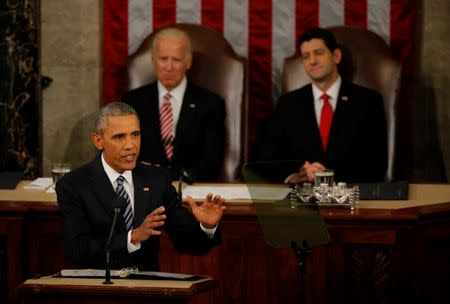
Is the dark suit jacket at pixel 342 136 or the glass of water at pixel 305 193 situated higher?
the dark suit jacket at pixel 342 136

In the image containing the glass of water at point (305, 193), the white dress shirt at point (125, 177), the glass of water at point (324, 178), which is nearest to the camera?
the white dress shirt at point (125, 177)

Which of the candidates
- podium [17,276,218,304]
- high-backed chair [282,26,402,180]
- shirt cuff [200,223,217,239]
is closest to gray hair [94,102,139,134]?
shirt cuff [200,223,217,239]

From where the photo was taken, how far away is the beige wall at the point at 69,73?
8031 millimetres

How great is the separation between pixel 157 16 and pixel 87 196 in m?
3.52

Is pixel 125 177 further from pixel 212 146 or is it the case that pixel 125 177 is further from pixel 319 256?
pixel 212 146

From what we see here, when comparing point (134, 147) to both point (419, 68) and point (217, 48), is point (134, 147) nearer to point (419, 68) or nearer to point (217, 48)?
point (217, 48)

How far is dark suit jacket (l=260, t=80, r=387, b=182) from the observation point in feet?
22.1

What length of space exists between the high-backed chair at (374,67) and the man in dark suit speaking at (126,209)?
281cm

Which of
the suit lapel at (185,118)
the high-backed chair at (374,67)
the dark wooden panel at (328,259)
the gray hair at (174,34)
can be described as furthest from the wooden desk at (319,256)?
the gray hair at (174,34)

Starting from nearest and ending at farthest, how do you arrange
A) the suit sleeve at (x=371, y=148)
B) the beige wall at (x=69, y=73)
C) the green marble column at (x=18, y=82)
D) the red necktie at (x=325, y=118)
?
the suit sleeve at (x=371, y=148), the red necktie at (x=325, y=118), the green marble column at (x=18, y=82), the beige wall at (x=69, y=73)

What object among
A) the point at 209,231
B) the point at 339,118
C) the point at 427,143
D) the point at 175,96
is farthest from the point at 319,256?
the point at 427,143

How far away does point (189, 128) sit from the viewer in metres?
6.96

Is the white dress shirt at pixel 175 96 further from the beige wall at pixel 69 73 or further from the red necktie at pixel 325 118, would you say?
the beige wall at pixel 69 73

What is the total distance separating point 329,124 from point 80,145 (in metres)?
2.12
